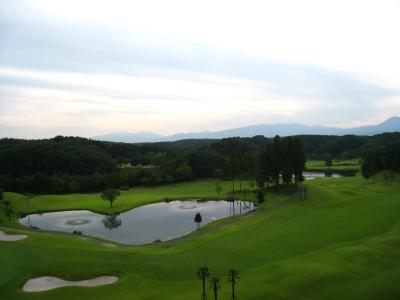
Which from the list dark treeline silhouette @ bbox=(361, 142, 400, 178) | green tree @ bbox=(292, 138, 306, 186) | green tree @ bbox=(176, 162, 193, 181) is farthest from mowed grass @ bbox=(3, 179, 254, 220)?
dark treeline silhouette @ bbox=(361, 142, 400, 178)

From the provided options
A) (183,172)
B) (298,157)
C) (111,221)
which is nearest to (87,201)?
(111,221)

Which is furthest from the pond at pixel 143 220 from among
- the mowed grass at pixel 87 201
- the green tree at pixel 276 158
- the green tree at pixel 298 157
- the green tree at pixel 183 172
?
the green tree at pixel 183 172

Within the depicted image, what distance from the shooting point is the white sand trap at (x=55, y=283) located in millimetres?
30047

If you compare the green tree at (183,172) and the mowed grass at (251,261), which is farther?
the green tree at (183,172)

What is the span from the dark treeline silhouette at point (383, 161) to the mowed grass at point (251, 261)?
161 ft

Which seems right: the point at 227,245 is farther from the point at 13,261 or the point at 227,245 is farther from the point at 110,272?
the point at 13,261

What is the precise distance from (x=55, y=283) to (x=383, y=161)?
89.8 meters

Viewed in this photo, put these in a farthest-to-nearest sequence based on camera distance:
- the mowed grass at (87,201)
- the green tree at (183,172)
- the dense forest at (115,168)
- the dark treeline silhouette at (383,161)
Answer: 1. the green tree at (183,172)
2. the dark treeline silhouette at (383,161)
3. the dense forest at (115,168)
4. the mowed grass at (87,201)

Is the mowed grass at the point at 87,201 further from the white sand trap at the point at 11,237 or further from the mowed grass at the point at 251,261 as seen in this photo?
the mowed grass at the point at 251,261

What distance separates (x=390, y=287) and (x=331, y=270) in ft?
14.0

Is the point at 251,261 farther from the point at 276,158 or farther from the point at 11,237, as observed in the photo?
the point at 276,158

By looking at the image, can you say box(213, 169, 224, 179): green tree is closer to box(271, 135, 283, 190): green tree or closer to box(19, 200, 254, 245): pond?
box(19, 200, 254, 245): pond

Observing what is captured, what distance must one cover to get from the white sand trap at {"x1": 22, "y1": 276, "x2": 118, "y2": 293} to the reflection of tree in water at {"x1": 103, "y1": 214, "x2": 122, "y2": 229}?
28.0m

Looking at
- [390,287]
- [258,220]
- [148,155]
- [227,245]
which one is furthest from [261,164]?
Answer: [148,155]
